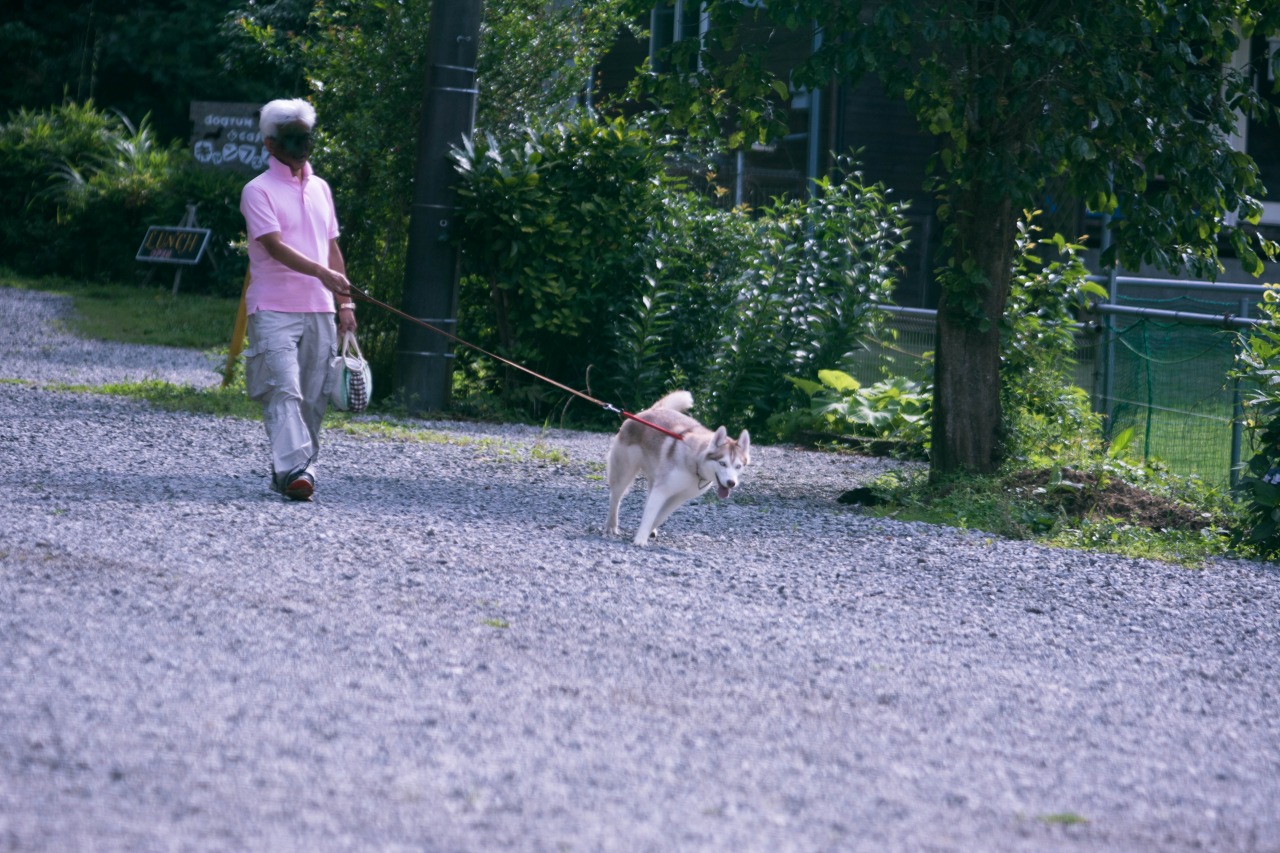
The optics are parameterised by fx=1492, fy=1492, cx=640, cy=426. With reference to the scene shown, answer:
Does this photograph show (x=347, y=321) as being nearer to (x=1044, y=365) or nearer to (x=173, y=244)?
(x=1044, y=365)

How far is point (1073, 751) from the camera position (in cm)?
430

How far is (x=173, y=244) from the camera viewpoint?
24.6 meters

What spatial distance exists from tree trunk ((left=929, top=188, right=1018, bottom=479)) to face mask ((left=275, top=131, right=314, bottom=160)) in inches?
163

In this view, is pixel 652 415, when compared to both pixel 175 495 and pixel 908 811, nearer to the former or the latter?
pixel 175 495

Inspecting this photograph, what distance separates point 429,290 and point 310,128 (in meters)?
4.71

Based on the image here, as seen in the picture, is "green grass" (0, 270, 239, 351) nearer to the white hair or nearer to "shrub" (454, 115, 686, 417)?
"shrub" (454, 115, 686, 417)

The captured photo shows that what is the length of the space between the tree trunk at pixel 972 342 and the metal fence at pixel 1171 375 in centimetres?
147

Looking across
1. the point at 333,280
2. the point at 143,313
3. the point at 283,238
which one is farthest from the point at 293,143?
the point at 143,313

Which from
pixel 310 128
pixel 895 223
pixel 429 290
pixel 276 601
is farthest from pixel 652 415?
pixel 895 223

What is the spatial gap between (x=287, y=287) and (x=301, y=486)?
1037mm

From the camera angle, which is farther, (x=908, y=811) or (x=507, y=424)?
(x=507, y=424)

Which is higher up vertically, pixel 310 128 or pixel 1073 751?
pixel 310 128

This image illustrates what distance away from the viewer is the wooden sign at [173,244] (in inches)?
956

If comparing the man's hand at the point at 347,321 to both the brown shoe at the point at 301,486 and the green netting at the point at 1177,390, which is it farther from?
the green netting at the point at 1177,390
